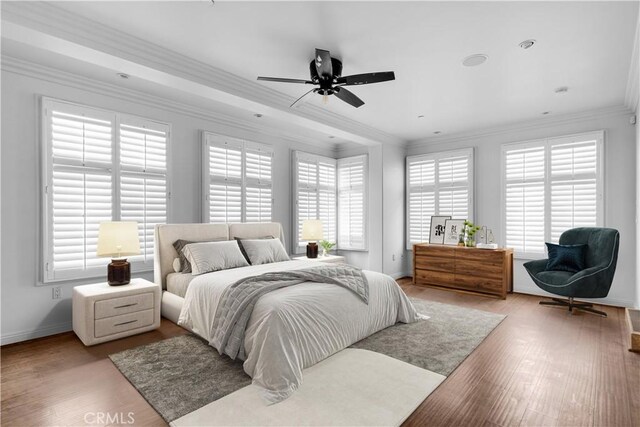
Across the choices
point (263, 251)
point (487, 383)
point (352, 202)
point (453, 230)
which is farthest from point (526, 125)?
point (263, 251)

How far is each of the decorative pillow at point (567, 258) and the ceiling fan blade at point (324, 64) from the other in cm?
380

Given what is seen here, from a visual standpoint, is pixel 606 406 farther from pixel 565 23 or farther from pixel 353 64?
pixel 353 64

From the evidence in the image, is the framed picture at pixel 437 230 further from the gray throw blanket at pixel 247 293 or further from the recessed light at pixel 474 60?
the recessed light at pixel 474 60

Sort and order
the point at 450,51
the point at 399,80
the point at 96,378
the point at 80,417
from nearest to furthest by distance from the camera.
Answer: the point at 80,417 < the point at 96,378 < the point at 450,51 < the point at 399,80

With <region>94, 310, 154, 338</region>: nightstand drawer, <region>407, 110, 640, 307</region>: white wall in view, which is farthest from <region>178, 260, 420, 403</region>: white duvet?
<region>407, 110, 640, 307</region>: white wall

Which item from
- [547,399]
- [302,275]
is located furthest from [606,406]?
[302,275]

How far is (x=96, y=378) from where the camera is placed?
2537mm

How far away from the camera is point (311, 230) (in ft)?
17.9

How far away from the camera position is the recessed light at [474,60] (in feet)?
10.4

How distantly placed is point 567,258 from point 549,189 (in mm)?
1225

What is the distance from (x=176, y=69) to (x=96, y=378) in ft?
8.87

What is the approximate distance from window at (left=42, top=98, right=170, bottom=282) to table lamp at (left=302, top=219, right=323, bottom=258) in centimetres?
210

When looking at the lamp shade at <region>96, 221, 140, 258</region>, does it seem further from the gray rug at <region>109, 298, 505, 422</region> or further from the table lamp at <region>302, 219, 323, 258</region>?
the table lamp at <region>302, 219, 323, 258</region>

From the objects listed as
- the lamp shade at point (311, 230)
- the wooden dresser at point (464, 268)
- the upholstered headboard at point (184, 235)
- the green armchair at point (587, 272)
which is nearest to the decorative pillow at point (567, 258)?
the green armchair at point (587, 272)
